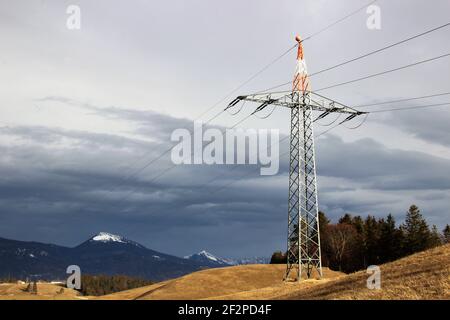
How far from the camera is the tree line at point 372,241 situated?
4510 inches

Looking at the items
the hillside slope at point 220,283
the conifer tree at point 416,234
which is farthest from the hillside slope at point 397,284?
the conifer tree at point 416,234

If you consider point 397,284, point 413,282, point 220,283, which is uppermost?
point 413,282

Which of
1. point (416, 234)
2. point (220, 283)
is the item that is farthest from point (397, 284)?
point (416, 234)

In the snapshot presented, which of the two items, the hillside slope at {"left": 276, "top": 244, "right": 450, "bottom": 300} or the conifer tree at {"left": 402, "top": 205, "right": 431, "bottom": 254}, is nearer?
the hillside slope at {"left": 276, "top": 244, "right": 450, "bottom": 300}

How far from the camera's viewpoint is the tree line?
4510 inches

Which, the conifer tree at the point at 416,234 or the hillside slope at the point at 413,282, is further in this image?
the conifer tree at the point at 416,234

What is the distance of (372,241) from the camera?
122438 millimetres

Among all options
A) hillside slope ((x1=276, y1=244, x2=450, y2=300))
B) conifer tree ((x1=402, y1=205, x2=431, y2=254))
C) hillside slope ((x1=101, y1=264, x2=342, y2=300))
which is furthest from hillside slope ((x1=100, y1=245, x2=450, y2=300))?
conifer tree ((x1=402, y1=205, x2=431, y2=254))

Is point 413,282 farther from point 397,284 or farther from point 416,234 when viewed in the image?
point 416,234

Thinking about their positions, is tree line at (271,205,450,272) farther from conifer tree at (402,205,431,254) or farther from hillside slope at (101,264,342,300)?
hillside slope at (101,264,342,300)

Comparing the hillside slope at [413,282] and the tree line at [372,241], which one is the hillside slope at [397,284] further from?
the tree line at [372,241]
